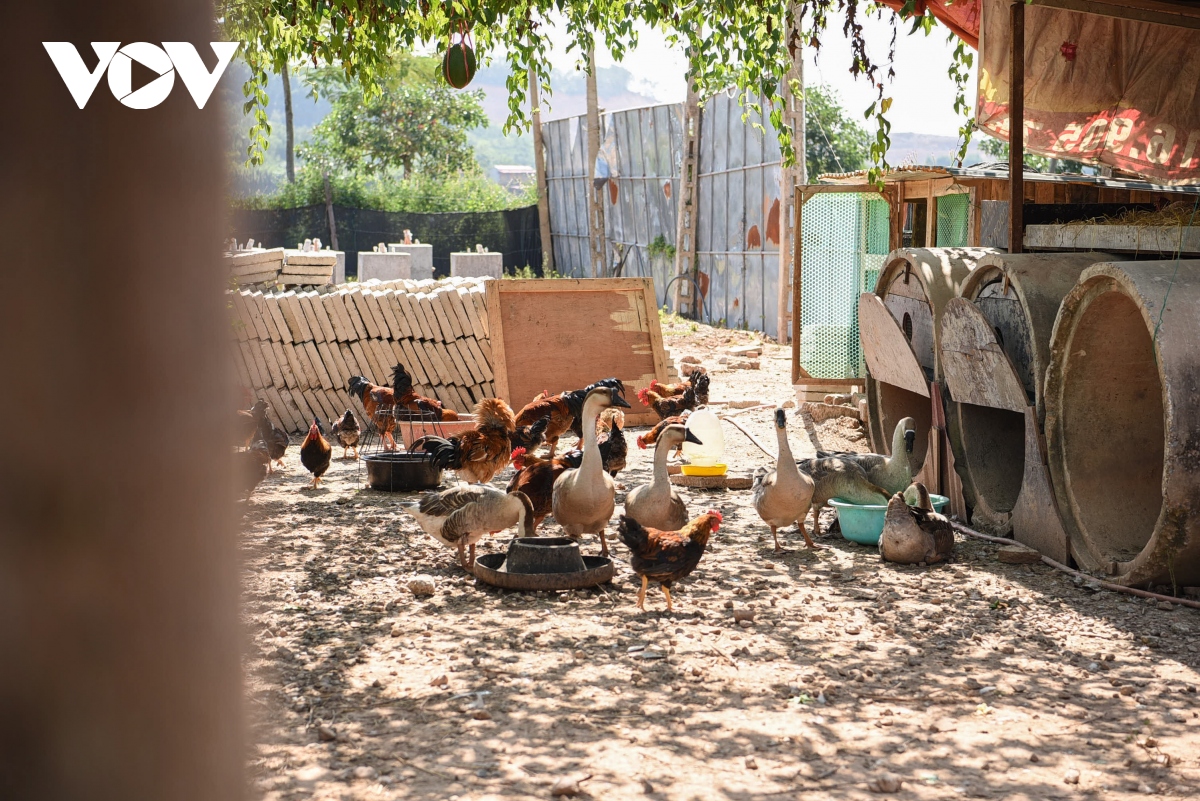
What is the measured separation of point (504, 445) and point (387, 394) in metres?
2.11

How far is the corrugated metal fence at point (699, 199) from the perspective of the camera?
59.5ft

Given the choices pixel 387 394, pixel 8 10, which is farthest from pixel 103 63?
pixel 387 394

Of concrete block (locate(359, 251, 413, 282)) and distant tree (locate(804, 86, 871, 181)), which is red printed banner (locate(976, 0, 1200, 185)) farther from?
distant tree (locate(804, 86, 871, 181))

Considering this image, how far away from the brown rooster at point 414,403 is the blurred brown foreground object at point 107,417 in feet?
28.1

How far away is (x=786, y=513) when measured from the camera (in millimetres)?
6262

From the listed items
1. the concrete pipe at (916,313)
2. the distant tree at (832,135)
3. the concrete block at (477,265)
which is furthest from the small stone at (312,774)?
the distant tree at (832,135)

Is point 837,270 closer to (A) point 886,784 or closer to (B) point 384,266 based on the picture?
(B) point 384,266

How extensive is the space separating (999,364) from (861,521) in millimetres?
1254

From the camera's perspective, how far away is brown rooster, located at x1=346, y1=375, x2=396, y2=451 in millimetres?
9242

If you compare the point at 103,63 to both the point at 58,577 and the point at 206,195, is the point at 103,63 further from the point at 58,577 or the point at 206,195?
the point at 58,577

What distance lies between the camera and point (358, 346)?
1059 cm

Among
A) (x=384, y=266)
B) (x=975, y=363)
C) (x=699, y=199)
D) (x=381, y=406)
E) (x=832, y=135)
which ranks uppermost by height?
(x=832, y=135)

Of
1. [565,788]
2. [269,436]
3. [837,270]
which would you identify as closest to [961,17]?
[837,270]

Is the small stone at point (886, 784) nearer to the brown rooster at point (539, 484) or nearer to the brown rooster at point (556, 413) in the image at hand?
the brown rooster at point (539, 484)
